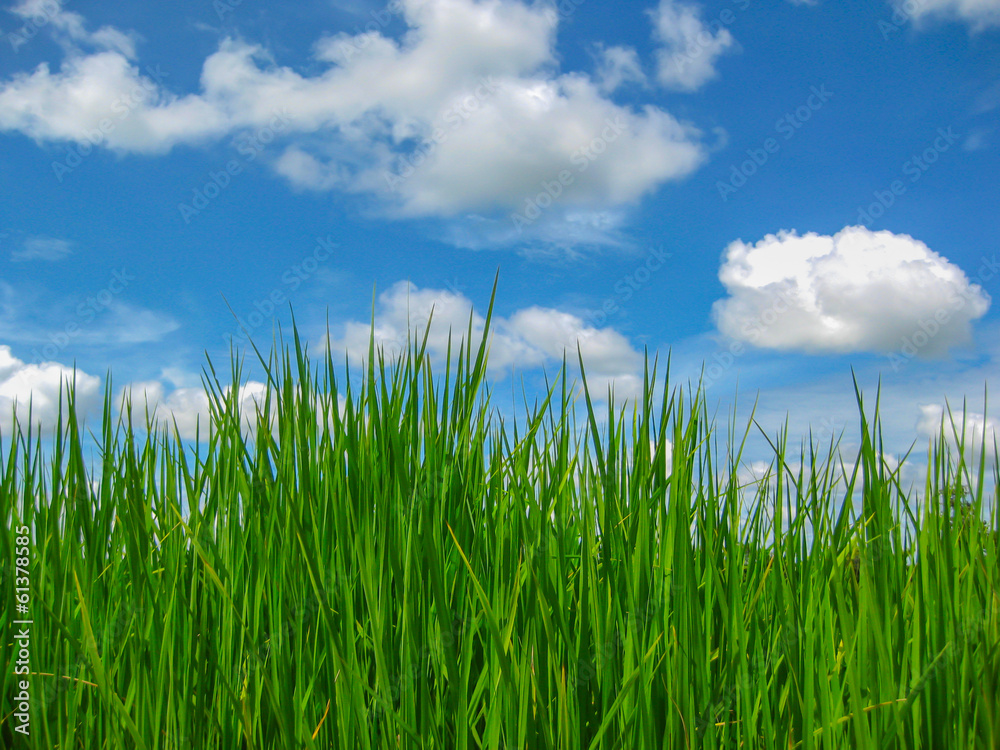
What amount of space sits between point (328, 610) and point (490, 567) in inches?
22.0

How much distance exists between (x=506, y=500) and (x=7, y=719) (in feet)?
5.86

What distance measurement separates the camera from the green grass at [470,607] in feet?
6.03

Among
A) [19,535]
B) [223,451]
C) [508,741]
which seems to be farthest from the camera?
[19,535]

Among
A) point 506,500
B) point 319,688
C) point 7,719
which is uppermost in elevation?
point 506,500

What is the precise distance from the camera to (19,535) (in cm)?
253

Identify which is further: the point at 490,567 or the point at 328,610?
the point at 490,567

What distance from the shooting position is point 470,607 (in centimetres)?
212

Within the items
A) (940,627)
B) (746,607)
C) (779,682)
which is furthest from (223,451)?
(940,627)

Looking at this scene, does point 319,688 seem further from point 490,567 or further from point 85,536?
point 85,536

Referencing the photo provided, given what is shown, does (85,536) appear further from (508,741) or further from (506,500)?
(508,741)

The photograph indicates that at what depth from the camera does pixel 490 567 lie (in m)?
2.20

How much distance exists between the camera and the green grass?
1837mm

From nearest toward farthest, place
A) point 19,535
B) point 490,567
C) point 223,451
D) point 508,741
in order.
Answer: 1. point 508,741
2. point 490,567
3. point 223,451
4. point 19,535

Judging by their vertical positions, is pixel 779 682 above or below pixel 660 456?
below
